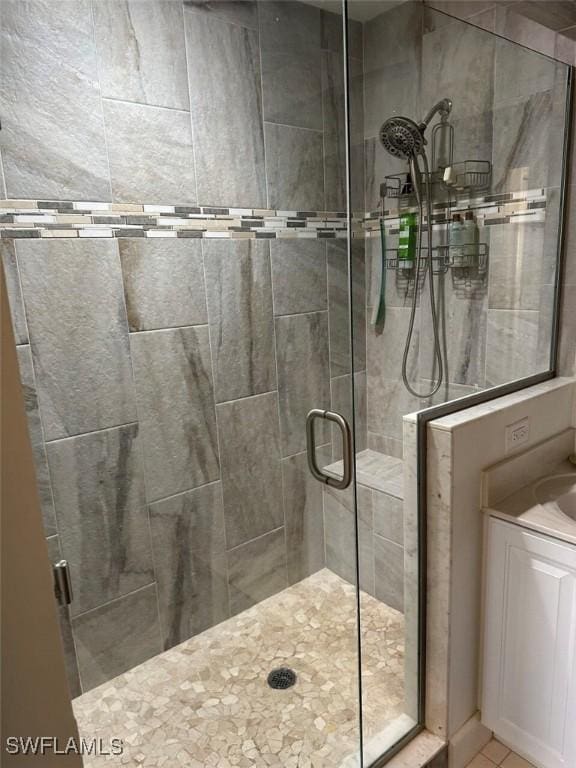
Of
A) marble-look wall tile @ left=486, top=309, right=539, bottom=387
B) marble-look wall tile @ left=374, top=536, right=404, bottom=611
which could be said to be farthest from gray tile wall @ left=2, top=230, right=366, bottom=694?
marble-look wall tile @ left=486, top=309, right=539, bottom=387

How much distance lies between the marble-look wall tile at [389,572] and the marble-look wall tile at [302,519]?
321 millimetres

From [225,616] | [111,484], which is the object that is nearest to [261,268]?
[111,484]

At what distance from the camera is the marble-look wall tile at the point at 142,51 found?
1.70m

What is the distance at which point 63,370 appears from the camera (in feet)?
5.76

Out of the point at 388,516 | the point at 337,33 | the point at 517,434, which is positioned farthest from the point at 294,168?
the point at 388,516

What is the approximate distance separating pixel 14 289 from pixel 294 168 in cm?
119

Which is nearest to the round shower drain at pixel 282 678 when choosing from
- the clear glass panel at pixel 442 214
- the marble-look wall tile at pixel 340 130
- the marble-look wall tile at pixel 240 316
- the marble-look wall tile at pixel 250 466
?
the clear glass panel at pixel 442 214

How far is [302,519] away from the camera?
242 cm

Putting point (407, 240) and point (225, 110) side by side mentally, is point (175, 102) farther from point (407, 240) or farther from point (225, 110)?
Result: point (407, 240)

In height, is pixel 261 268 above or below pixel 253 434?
above

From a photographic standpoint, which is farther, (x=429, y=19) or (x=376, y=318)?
(x=376, y=318)

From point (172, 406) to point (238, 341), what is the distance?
381mm

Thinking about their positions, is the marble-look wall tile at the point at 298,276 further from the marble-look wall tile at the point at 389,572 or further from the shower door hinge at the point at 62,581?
the shower door hinge at the point at 62,581

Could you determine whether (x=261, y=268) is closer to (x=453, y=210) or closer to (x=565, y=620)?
(x=453, y=210)
